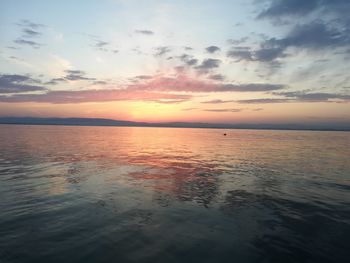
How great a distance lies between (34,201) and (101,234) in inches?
320

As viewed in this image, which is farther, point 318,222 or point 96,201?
point 96,201

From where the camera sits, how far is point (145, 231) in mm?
15000

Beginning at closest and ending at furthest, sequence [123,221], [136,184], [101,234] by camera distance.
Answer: [101,234] < [123,221] < [136,184]

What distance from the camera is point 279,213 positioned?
60.8ft

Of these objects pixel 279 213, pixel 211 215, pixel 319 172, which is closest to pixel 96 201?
pixel 211 215

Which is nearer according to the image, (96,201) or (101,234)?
(101,234)

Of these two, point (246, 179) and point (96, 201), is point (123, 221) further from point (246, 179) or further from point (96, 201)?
point (246, 179)

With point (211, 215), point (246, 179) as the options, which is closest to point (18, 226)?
point (211, 215)

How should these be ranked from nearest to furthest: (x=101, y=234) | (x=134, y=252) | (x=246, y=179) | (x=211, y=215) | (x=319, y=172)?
(x=134, y=252)
(x=101, y=234)
(x=211, y=215)
(x=246, y=179)
(x=319, y=172)

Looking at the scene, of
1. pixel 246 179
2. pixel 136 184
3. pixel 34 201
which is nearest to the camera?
pixel 34 201

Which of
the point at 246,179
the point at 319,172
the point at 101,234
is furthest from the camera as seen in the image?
the point at 319,172

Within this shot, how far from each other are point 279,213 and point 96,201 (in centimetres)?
1241

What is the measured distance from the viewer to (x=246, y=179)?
29.5 metres

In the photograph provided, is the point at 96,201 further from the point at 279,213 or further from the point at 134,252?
the point at 279,213
